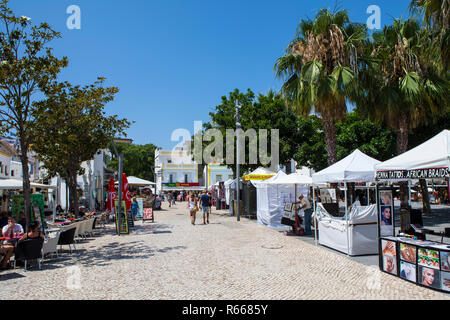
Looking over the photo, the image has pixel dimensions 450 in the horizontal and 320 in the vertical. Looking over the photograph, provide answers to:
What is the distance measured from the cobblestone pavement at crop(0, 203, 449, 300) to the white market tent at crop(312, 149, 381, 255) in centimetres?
45

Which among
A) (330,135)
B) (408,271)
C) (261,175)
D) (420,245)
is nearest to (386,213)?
(408,271)

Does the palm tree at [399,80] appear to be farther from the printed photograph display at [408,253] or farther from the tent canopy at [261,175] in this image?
the printed photograph display at [408,253]

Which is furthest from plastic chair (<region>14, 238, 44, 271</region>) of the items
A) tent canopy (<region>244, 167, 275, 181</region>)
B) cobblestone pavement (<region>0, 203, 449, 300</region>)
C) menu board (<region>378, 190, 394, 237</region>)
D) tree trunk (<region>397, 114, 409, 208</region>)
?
tree trunk (<region>397, 114, 409, 208</region>)

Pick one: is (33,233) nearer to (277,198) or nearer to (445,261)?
(445,261)

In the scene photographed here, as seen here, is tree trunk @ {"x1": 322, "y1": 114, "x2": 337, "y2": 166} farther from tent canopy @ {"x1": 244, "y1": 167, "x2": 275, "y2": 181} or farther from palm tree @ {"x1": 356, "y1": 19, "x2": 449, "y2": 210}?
tent canopy @ {"x1": 244, "y1": 167, "x2": 275, "y2": 181}

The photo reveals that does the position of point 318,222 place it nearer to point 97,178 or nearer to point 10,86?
point 10,86

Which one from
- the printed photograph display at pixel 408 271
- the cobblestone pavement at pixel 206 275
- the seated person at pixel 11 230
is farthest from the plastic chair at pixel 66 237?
the printed photograph display at pixel 408 271

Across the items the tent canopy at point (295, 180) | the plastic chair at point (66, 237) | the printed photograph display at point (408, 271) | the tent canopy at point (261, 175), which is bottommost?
the printed photograph display at point (408, 271)

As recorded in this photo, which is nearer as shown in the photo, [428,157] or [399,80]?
[428,157]

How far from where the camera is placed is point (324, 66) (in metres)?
13.9

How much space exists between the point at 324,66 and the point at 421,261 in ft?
31.8

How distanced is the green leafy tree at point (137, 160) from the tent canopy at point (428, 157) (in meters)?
59.7

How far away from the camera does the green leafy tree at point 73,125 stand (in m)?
10.3
